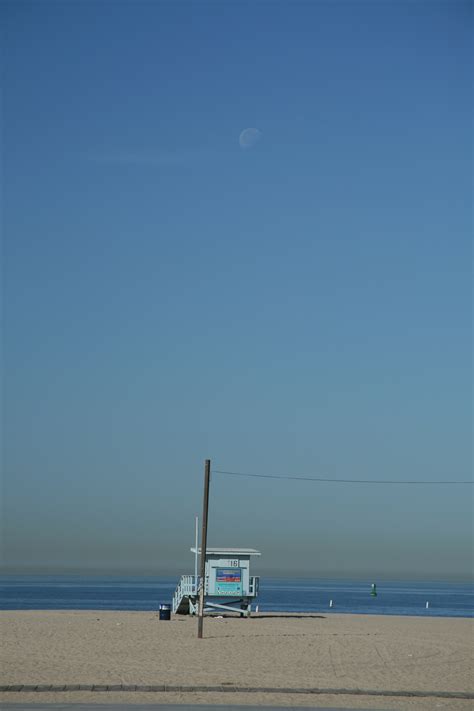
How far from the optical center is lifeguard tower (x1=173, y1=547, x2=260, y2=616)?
2046 inches

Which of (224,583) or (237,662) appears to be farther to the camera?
(224,583)

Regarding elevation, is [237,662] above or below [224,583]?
below

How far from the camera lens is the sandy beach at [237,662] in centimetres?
2025

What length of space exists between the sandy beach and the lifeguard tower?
24.0 ft

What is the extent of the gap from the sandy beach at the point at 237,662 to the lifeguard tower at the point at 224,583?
24.0 feet

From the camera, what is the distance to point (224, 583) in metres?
52.1

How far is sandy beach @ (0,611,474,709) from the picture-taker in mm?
20250

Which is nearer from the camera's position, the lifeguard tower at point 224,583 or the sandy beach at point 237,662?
the sandy beach at point 237,662

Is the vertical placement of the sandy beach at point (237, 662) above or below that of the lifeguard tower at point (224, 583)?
below

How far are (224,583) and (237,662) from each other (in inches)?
998

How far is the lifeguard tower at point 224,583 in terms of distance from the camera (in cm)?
5197

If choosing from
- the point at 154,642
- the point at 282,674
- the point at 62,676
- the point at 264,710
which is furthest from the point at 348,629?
the point at 264,710

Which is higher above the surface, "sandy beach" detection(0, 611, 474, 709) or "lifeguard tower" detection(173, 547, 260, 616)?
"lifeguard tower" detection(173, 547, 260, 616)

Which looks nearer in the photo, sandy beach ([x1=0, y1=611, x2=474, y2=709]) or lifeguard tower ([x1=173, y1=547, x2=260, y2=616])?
sandy beach ([x1=0, y1=611, x2=474, y2=709])
